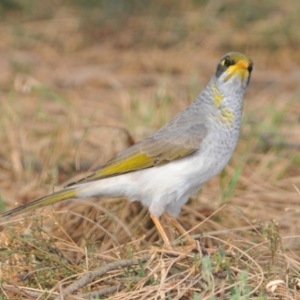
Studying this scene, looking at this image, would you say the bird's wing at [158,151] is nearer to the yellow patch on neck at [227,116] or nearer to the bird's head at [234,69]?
the yellow patch on neck at [227,116]

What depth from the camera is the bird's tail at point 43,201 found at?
194 inches

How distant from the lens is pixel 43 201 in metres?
5.01

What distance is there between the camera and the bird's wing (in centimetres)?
518

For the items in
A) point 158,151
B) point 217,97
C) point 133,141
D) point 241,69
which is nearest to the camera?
point 241,69

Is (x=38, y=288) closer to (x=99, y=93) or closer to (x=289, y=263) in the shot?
(x=289, y=263)

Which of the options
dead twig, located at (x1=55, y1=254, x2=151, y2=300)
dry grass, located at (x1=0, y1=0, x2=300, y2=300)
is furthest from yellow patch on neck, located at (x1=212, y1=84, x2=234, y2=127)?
dead twig, located at (x1=55, y1=254, x2=151, y2=300)

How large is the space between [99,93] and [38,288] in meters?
5.44

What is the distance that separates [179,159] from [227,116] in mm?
414

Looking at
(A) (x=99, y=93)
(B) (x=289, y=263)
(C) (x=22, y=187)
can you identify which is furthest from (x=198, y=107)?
(A) (x=99, y=93)

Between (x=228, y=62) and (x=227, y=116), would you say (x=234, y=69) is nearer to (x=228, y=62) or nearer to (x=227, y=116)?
(x=228, y=62)

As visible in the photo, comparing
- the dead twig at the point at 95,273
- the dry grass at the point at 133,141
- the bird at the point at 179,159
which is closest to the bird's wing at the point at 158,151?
the bird at the point at 179,159

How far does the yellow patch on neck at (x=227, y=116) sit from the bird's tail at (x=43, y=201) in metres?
1.01

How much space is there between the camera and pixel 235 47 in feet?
35.5

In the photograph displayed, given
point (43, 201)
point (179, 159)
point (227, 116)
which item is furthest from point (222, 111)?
point (43, 201)
